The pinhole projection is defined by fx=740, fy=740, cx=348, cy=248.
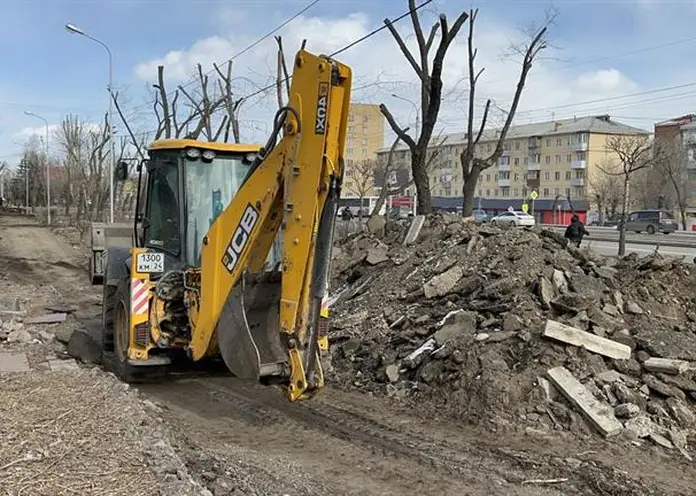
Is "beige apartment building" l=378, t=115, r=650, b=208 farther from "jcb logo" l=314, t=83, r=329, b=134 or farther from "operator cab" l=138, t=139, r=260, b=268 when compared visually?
"jcb logo" l=314, t=83, r=329, b=134

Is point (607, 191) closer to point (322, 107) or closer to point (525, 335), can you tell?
point (525, 335)

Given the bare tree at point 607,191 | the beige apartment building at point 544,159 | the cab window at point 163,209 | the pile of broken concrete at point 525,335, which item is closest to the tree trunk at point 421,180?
the pile of broken concrete at point 525,335

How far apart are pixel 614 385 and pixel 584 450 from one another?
1220mm

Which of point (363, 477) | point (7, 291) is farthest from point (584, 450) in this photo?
point (7, 291)

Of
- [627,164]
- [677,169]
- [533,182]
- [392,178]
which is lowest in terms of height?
[392,178]

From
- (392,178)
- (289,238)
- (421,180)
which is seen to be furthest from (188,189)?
(392,178)

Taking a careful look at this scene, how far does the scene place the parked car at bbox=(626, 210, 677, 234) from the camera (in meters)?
48.7

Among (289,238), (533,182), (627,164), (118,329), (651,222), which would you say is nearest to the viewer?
(289,238)

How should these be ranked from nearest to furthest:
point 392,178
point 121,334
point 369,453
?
point 369,453, point 121,334, point 392,178

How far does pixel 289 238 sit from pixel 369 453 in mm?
2032

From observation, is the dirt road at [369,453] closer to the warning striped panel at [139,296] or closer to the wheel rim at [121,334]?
the wheel rim at [121,334]

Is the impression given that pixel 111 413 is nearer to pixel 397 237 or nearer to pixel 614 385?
pixel 614 385

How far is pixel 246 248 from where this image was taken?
662cm

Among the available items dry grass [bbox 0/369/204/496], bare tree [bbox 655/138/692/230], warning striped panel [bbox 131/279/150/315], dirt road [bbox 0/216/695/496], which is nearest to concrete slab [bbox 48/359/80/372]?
dirt road [bbox 0/216/695/496]
